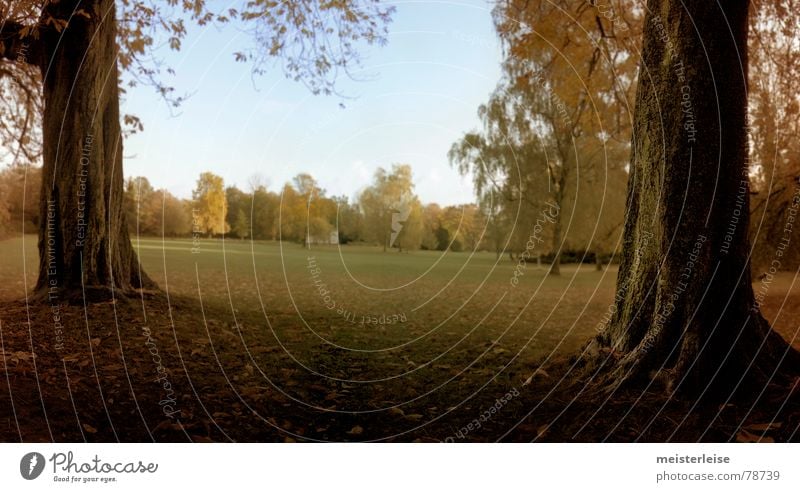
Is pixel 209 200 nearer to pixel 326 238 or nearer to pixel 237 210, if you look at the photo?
pixel 237 210

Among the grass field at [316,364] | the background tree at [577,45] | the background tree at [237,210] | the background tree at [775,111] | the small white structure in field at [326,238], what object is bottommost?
the grass field at [316,364]

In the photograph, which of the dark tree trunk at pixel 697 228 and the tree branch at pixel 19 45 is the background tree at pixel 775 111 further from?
the tree branch at pixel 19 45

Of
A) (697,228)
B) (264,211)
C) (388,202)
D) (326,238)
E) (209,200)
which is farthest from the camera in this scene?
(326,238)

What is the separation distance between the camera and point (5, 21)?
219 inches

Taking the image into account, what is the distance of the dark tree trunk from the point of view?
3678 mm

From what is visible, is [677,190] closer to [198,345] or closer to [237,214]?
[198,345]

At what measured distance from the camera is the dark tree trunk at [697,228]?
3.68m

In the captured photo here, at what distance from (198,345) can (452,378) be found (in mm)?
2759

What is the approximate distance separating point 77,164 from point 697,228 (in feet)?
21.9

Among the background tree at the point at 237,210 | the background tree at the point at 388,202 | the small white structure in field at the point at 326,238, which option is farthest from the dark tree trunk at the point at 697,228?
the small white structure in field at the point at 326,238

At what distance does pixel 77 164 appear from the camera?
19.0ft

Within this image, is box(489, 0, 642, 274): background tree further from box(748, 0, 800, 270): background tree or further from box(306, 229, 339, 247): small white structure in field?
box(306, 229, 339, 247): small white structure in field

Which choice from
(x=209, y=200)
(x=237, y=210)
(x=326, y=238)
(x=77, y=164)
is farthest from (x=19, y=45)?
(x=326, y=238)

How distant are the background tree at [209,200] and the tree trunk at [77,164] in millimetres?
1346
